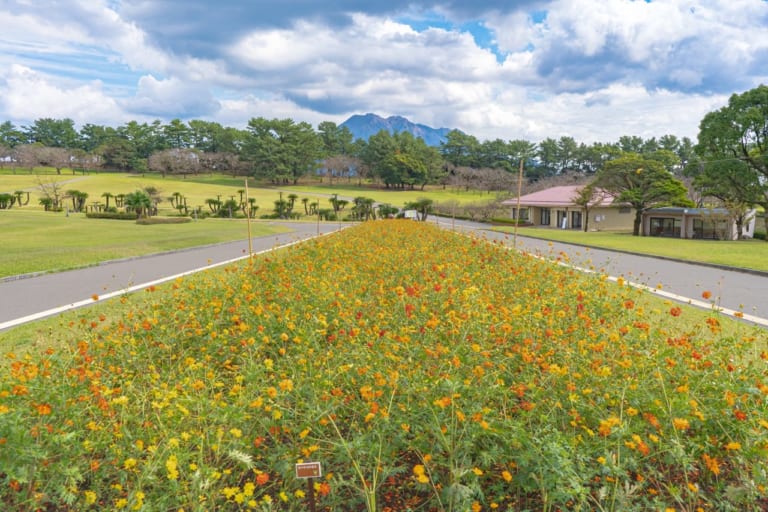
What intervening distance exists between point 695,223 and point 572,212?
9.21m

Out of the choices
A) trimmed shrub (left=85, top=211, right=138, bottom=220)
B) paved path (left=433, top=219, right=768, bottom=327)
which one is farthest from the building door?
trimmed shrub (left=85, top=211, right=138, bottom=220)

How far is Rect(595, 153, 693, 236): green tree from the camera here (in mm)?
30375

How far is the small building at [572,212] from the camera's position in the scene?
121ft

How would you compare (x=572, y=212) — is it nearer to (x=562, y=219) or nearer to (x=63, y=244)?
(x=562, y=219)

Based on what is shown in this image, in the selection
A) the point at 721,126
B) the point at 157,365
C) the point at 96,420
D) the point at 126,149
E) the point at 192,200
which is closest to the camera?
the point at 96,420

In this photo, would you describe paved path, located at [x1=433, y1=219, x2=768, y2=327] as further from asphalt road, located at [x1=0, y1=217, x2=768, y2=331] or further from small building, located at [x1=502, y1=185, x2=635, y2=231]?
small building, located at [x1=502, y1=185, x2=635, y2=231]

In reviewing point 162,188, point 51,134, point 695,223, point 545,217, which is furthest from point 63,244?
point 51,134

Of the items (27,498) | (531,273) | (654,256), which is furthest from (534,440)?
(654,256)

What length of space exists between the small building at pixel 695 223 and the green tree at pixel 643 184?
1.12 meters

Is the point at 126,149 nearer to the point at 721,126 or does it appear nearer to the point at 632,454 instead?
the point at 721,126

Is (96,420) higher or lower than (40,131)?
lower

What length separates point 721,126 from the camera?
26.6m

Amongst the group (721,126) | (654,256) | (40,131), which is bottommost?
(654,256)

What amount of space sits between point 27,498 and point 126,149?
303 feet
